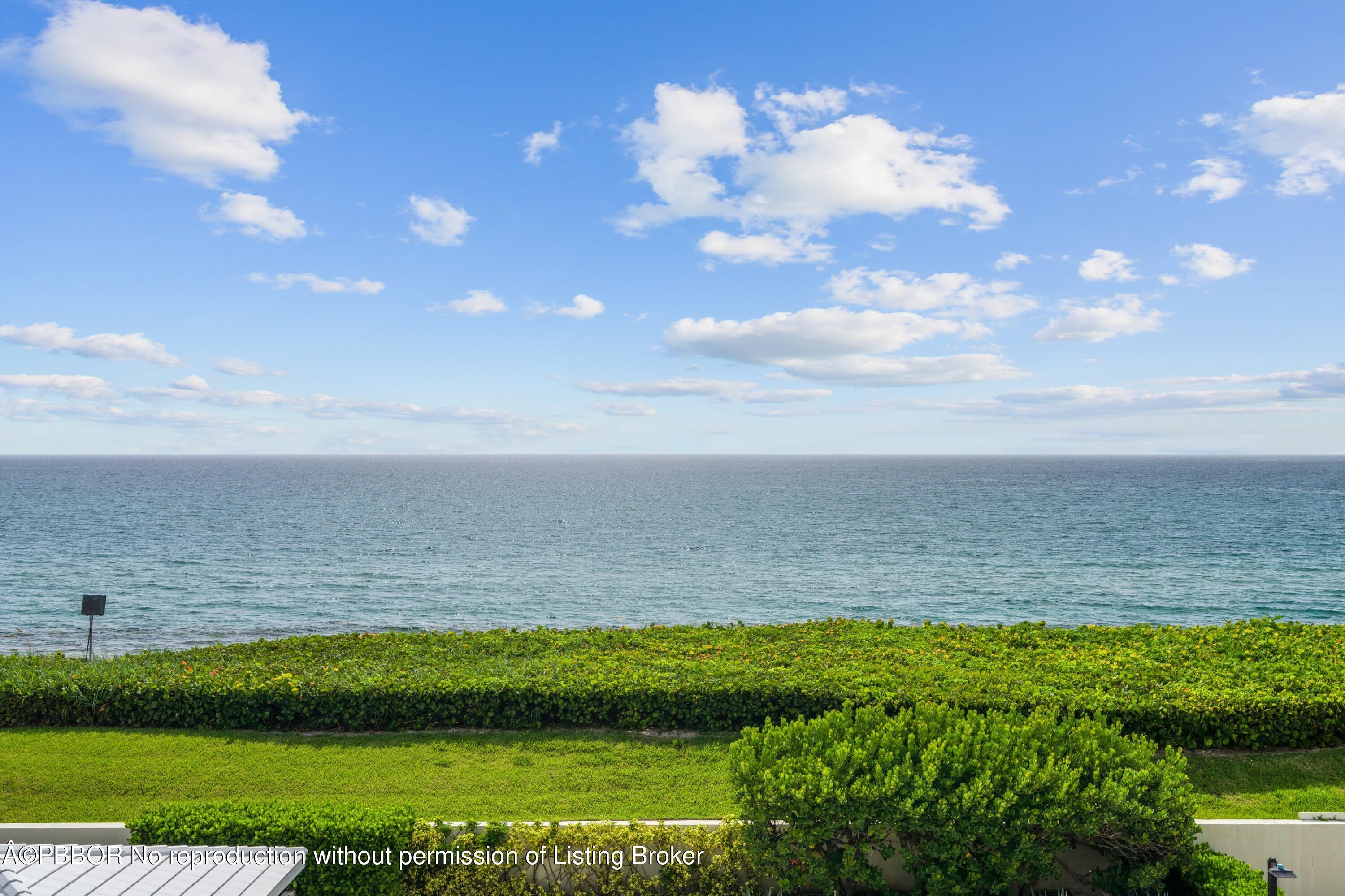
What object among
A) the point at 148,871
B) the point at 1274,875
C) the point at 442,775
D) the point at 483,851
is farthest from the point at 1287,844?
the point at 148,871

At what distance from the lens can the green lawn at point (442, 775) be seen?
10.2 meters

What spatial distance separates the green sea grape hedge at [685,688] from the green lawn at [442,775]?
378 millimetres

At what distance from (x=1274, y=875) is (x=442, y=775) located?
9869 mm

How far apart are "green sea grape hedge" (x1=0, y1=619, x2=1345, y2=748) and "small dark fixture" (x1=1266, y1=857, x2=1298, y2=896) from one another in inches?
134

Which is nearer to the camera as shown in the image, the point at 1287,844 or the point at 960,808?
the point at 960,808

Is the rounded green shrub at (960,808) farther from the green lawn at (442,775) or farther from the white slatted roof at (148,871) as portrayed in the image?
the white slatted roof at (148,871)

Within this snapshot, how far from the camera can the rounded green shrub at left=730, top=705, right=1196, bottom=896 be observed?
306 inches

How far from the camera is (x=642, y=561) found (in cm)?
4903

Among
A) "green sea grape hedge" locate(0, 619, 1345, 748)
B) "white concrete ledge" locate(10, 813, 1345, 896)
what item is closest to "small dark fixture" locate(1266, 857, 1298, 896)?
"white concrete ledge" locate(10, 813, 1345, 896)

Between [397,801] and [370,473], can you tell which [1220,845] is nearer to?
[397,801]

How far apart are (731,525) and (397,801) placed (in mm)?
57683

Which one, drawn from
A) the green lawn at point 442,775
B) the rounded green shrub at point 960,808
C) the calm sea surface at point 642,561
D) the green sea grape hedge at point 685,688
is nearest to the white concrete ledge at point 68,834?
the green lawn at point 442,775

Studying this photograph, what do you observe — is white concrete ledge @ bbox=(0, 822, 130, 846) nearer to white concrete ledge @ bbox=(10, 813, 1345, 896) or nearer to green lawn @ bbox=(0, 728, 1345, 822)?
white concrete ledge @ bbox=(10, 813, 1345, 896)

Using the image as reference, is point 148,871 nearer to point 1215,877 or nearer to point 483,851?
point 483,851
